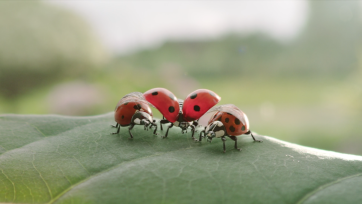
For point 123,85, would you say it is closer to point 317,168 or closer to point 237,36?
point 237,36

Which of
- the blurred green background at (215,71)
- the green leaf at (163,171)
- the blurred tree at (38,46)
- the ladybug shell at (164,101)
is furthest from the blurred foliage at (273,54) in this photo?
the green leaf at (163,171)

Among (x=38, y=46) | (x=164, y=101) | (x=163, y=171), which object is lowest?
(x=163, y=171)

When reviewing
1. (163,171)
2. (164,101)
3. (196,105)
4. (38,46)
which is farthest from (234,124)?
(38,46)

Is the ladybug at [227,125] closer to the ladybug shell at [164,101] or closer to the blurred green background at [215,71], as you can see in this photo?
the ladybug shell at [164,101]

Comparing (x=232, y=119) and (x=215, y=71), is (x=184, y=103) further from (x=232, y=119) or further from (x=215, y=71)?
(x=215, y=71)

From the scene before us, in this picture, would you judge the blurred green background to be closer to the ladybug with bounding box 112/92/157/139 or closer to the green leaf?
the ladybug with bounding box 112/92/157/139
